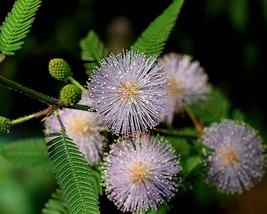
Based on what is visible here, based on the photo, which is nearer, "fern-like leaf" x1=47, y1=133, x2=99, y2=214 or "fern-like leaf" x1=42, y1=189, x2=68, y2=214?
"fern-like leaf" x1=47, y1=133, x2=99, y2=214

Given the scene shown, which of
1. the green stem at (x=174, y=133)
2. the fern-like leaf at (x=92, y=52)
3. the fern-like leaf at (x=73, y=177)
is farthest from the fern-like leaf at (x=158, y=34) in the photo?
the fern-like leaf at (x=73, y=177)

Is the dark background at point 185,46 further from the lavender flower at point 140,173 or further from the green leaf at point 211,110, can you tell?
the lavender flower at point 140,173

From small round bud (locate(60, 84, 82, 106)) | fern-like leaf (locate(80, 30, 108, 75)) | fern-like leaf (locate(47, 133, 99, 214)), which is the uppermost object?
fern-like leaf (locate(80, 30, 108, 75))

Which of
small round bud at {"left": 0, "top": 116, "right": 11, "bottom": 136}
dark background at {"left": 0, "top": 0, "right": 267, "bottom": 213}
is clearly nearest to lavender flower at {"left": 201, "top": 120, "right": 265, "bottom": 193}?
small round bud at {"left": 0, "top": 116, "right": 11, "bottom": 136}

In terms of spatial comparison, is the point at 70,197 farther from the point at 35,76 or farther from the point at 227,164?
the point at 35,76

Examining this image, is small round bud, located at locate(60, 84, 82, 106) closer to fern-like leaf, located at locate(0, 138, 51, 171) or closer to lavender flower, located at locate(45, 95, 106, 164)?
lavender flower, located at locate(45, 95, 106, 164)

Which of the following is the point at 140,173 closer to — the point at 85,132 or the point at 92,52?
the point at 85,132

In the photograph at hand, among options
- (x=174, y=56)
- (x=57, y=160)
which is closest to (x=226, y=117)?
(x=174, y=56)
